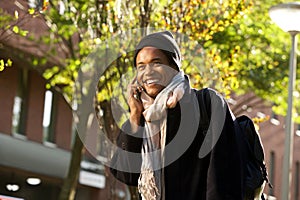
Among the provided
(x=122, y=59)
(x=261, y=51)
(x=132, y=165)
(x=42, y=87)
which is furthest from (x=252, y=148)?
(x=42, y=87)

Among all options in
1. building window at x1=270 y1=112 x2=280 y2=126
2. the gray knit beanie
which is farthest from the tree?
building window at x1=270 y1=112 x2=280 y2=126

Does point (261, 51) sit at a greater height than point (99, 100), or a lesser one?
greater

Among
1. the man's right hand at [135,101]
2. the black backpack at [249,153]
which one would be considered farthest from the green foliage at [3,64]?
the black backpack at [249,153]

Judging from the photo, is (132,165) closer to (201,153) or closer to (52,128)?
(201,153)

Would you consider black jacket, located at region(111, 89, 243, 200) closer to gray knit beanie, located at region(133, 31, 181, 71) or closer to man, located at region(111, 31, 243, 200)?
man, located at region(111, 31, 243, 200)

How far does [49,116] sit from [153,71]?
27356mm

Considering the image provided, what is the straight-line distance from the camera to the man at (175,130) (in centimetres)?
468

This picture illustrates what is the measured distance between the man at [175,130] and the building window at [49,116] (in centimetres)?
2671

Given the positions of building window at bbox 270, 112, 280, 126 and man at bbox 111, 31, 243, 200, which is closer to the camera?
man at bbox 111, 31, 243, 200

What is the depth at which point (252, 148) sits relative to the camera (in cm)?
482

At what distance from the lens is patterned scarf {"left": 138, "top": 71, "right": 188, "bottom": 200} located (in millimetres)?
4703

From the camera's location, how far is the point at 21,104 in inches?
1179

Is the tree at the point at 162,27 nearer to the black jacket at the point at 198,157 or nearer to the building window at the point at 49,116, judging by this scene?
the black jacket at the point at 198,157

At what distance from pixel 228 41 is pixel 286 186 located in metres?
5.85
